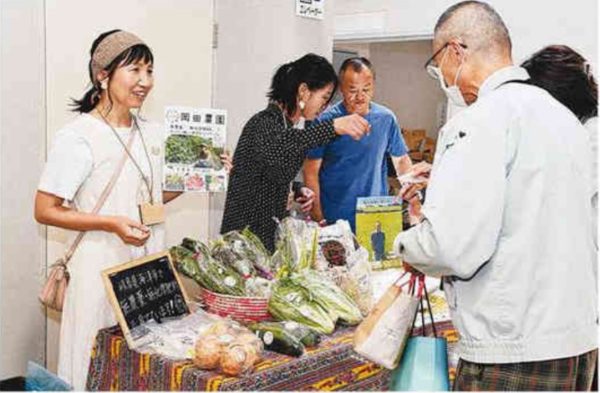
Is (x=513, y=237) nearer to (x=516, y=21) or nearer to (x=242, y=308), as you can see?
(x=242, y=308)

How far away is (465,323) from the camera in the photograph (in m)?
1.55

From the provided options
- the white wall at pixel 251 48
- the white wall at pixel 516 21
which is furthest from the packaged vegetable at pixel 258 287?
the white wall at pixel 516 21

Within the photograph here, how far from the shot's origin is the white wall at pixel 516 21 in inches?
162

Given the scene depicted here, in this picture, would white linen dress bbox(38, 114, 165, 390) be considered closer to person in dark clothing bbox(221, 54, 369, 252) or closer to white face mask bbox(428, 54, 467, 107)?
person in dark clothing bbox(221, 54, 369, 252)

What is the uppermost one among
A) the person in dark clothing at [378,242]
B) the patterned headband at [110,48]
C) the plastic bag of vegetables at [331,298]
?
the patterned headband at [110,48]

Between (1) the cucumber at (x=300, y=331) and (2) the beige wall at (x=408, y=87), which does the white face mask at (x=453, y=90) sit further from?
(2) the beige wall at (x=408, y=87)

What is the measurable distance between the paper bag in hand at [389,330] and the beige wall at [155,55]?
5.23 feet

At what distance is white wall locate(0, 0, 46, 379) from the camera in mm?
2631

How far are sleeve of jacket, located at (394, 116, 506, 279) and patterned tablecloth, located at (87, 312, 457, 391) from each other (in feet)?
1.72

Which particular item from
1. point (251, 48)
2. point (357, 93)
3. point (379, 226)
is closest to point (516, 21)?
point (357, 93)

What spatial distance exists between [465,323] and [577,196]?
36cm

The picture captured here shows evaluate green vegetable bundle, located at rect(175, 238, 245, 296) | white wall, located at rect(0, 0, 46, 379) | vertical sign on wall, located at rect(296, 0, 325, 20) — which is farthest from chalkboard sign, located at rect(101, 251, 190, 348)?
vertical sign on wall, located at rect(296, 0, 325, 20)

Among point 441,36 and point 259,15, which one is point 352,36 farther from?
point 441,36

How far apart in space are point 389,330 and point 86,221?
3.10 ft
